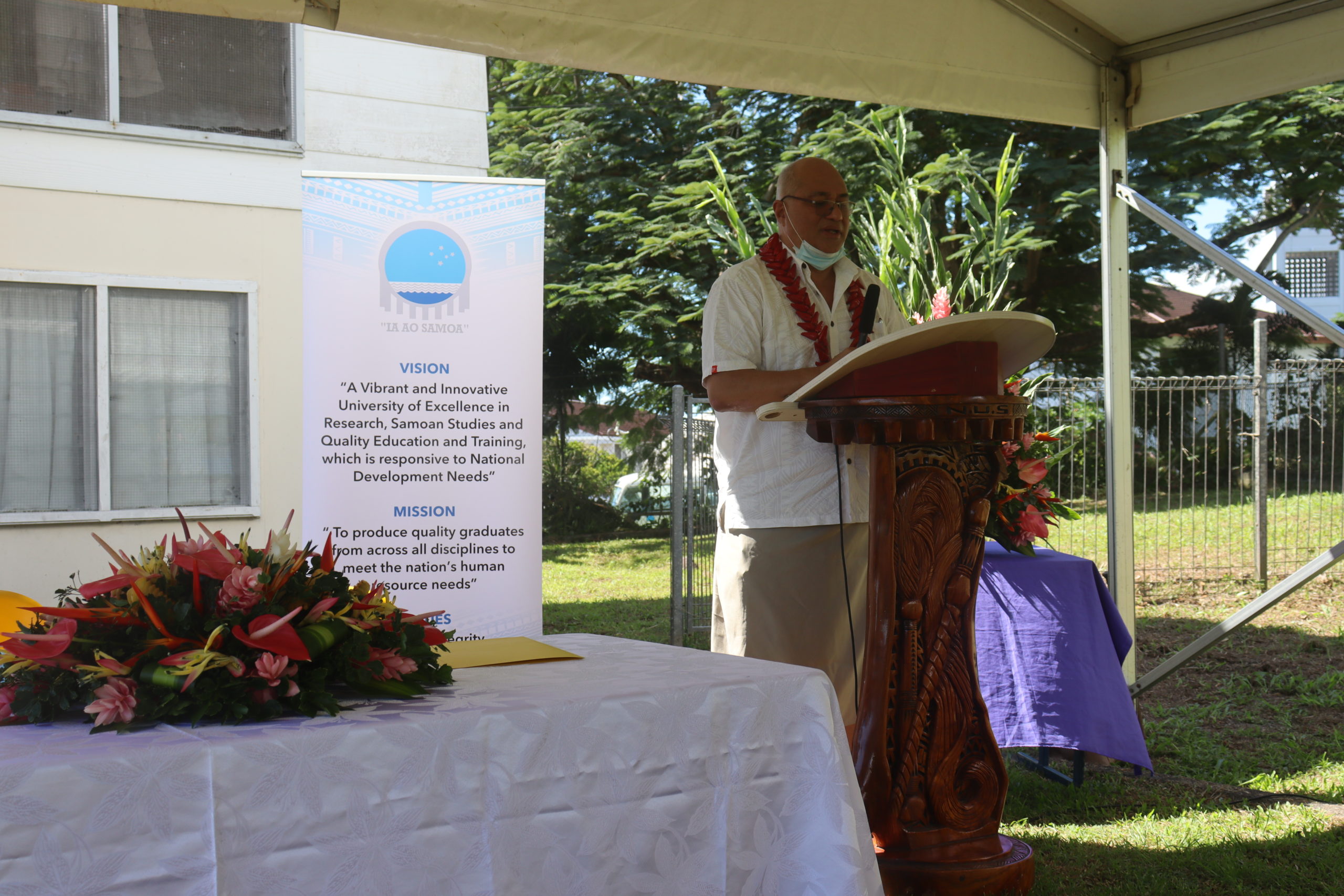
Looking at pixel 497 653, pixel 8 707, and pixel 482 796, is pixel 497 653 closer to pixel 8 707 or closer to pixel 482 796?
pixel 482 796

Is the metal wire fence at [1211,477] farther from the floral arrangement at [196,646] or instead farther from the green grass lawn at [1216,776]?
the floral arrangement at [196,646]

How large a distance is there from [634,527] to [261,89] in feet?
32.3

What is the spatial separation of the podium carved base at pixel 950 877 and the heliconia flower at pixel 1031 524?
165 centimetres

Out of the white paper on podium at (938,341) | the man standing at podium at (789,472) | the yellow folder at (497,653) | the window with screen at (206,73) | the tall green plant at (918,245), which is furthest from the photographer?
the window with screen at (206,73)

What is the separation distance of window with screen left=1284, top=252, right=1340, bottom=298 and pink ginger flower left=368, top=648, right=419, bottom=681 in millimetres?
36118

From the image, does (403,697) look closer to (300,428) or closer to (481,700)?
(481,700)

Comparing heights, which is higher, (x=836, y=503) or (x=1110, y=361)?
(x=1110, y=361)

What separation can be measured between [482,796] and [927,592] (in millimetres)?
1257

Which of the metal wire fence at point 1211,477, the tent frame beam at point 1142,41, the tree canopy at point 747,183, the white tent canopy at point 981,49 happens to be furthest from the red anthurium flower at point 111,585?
the tree canopy at point 747,183

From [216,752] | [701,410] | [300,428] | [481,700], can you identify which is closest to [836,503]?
[481,700]

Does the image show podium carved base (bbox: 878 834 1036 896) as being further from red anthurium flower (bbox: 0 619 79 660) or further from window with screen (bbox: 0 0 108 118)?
window with screen (bbox: 0 0 108 118)

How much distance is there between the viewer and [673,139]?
589 inches

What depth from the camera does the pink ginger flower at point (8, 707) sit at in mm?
1336

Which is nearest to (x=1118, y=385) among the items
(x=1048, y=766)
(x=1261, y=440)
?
(x=1048, y=766)
